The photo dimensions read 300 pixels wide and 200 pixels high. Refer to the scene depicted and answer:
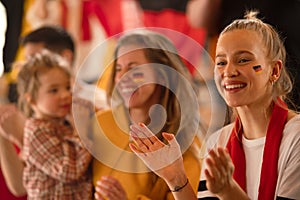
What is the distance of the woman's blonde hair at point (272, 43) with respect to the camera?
63 cm

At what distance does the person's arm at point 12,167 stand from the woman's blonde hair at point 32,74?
0.06 metres

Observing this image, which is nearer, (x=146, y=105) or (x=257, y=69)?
(x=257, y=69)

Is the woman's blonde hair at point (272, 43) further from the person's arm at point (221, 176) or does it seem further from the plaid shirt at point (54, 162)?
the plaid shirt at point (54, 162)

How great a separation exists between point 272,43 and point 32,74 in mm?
438

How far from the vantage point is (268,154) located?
624mm

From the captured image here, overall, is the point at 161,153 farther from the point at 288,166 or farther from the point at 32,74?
the point at 32,74

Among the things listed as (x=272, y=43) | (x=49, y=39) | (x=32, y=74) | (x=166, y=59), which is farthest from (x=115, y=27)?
(x=272, y=43)

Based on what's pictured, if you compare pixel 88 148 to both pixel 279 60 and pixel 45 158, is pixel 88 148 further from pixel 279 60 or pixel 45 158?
pixel 279 60

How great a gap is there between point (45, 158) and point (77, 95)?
101 millimetres

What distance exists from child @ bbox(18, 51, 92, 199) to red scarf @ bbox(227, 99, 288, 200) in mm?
261

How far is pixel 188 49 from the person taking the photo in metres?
0.77

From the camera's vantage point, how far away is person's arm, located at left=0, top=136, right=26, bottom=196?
95 cm

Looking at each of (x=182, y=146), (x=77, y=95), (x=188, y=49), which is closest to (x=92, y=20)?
(x=77, y=95)

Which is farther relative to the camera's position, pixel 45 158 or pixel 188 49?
pixel 45 158
